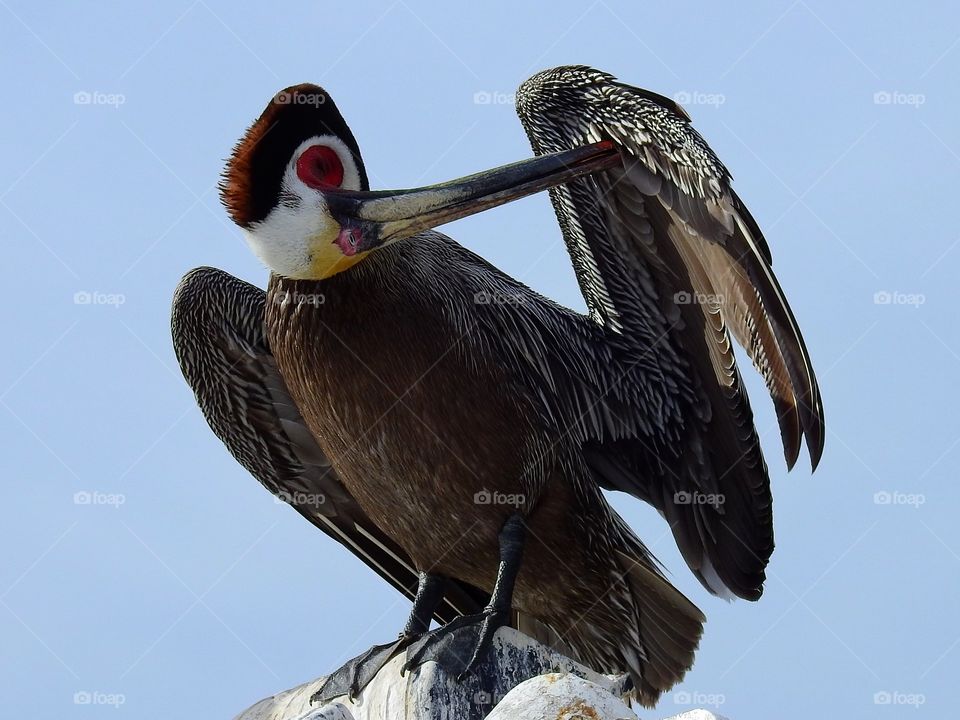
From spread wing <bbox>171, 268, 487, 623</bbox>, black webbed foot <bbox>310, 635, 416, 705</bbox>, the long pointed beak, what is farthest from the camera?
spread wing <bbox>171, 268, 487, 623</bbox>

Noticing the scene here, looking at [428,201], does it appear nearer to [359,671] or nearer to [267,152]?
[267,152]

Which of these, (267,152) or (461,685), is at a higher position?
(267,152)

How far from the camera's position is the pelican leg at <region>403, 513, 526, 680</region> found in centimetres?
552

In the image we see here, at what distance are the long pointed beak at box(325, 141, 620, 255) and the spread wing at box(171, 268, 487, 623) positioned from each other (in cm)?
135

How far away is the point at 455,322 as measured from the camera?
6.15 meters

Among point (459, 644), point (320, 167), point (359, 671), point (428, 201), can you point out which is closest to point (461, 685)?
point (459, 644)

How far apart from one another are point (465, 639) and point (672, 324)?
1.91m

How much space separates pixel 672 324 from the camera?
6.63m

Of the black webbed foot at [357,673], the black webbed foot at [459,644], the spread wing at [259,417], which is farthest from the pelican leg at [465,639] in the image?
the spread wing at [259,417]

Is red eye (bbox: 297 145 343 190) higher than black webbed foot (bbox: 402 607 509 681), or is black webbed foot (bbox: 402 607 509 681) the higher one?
red eye (bbox: 297 145 343 190)

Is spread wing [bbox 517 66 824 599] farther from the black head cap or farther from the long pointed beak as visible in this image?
the black head cap

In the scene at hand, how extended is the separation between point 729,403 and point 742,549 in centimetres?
73

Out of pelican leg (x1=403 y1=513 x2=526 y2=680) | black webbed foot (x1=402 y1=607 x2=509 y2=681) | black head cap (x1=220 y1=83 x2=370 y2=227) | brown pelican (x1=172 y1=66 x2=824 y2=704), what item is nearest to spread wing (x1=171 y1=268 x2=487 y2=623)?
brown pelican (x1=172 y1=66 x2=824 y2=704)

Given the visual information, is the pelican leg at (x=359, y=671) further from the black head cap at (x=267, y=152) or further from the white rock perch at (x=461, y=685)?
the black head cap at (x=267, y=152)
